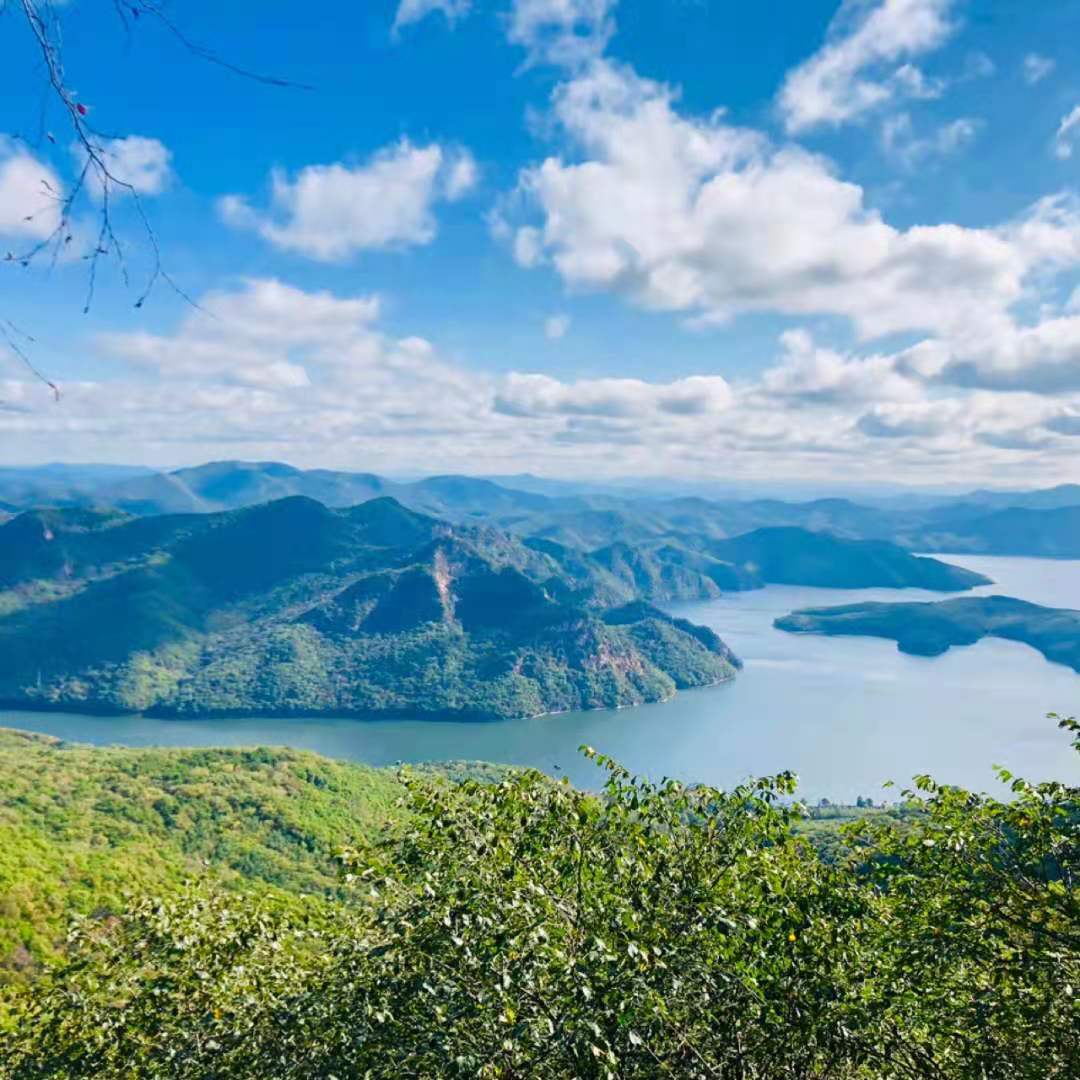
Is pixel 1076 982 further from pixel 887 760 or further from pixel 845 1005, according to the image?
pixel 887 760

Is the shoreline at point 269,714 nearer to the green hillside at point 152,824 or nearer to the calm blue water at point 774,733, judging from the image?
the calm blue water at point 774,733

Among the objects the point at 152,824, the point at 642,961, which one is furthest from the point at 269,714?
the point at 642,961

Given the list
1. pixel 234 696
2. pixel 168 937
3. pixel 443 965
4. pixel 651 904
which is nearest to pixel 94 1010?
pixel 168 937

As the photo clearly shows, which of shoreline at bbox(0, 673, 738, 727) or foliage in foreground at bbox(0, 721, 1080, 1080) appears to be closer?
foliage in foreground at bbox(0, 721, 1080, 1080)

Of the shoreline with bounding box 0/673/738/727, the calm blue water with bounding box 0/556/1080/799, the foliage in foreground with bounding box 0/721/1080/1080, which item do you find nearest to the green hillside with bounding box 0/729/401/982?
the foliage in foreground with bounding box 0/721/1080/1080

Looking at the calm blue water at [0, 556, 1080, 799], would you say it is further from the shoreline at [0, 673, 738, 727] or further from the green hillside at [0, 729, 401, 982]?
the green hillside at [0, 729, 401, 982]

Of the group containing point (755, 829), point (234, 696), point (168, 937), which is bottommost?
point (234, 696)
